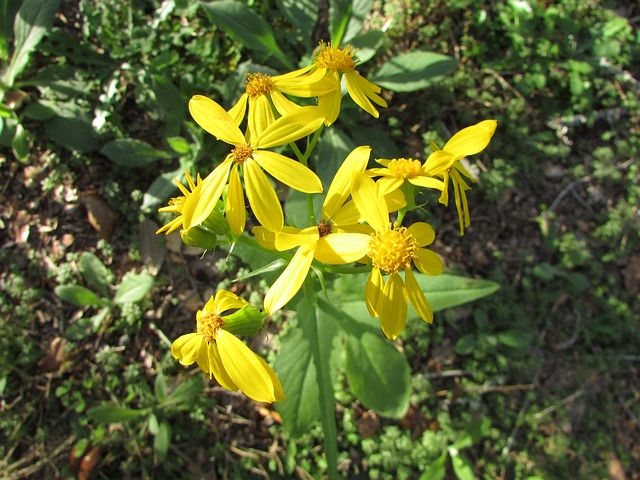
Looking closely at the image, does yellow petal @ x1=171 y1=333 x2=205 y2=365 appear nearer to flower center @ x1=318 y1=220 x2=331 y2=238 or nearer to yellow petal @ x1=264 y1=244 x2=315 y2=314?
yellow petal @ x1=264 y1=244 x2=315 y2=314

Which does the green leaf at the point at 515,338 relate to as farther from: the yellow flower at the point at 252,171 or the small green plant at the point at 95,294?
the small green plant at the point at 95,294

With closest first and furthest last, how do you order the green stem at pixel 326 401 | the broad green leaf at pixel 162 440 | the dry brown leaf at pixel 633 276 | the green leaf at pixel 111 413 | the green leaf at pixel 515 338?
the green stem at pixel 326 401 → the green leaf at pixel 111 413 → the broad green leaf at pixel 162 440 → the green leaf at pixel 515 338 → the dry brown leaf at pixel 633 276

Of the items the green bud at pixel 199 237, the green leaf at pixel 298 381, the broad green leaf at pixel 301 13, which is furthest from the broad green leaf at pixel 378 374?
the broad green leaf at pixel 301 13

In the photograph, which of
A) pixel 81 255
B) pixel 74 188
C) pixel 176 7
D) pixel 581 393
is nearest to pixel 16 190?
pixel 74 188

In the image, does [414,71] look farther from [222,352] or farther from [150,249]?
[222,352]

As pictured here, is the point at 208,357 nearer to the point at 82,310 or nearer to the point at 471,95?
the point at 82,310

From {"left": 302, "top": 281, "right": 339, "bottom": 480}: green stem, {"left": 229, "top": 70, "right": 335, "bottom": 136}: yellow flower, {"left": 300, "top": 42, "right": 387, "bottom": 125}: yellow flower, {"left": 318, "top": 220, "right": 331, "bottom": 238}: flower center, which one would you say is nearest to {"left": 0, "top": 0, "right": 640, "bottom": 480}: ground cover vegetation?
{"left": 302, "top": 281, "right": 339, "bottom": 480}: green stem
